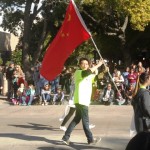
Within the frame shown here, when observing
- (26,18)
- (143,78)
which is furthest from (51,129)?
(26,18)

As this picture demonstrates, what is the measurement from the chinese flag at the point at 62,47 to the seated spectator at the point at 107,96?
7.82 m

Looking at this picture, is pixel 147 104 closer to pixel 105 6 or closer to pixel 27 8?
pixel 27 8

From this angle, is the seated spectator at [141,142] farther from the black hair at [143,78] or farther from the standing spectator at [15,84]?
the standing spectator at [15,84]

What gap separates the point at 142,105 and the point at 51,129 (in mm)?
4124

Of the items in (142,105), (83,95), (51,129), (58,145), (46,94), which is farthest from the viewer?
(46,94)

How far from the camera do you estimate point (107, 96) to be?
672 inches

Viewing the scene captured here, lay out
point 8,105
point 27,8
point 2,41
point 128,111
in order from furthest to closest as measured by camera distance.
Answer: point 2,41 < point 27,8 < point 8,105 < point 128,111

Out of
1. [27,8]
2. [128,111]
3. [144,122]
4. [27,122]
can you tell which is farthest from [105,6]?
[144,122]

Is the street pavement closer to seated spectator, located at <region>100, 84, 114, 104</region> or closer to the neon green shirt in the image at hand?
the neon green shirt

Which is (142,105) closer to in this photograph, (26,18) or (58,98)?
(58,98)

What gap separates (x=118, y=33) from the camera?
33.2 metres

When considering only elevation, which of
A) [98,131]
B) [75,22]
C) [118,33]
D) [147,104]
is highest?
[118,33]

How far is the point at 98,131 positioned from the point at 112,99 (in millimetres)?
6637

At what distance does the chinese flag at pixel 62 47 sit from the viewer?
9.27 m
